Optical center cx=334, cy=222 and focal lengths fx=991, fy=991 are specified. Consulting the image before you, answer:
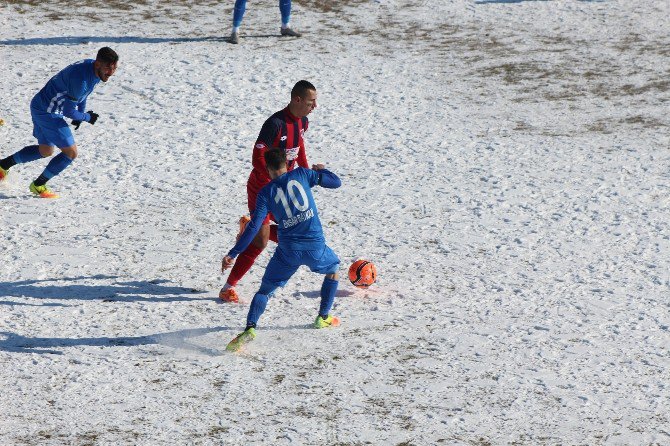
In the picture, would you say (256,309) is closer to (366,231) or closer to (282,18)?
(366,231)

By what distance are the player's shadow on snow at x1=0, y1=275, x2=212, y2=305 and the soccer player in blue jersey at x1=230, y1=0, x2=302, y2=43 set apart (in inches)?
341

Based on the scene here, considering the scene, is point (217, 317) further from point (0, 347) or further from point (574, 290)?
point (574, 290)

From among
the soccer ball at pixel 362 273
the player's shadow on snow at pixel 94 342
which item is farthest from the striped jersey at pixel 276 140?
the player's shadow on snow at pixel 94 342

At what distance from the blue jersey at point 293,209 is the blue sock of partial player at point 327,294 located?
0.40m

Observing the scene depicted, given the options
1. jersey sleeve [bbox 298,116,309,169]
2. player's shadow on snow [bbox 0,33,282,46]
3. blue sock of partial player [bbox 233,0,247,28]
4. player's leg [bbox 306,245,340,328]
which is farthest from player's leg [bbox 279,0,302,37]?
player's leg [bbox 306,245,340,328]

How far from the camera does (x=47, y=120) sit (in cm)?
1112

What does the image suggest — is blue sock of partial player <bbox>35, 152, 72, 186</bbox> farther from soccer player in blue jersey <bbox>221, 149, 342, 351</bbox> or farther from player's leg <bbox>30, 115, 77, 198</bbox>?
soccer player in blue jersey <bbox>221, 149, 342, 351</bbox>

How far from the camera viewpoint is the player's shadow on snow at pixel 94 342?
8.21 metres

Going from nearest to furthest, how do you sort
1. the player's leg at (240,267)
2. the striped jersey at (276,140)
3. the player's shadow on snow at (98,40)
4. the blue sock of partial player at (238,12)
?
the striped jersey at (276,140) → the player's leg at (240,267) → the player's shadow on snow at (98,40) → the blue sock of partial player at (238,12)

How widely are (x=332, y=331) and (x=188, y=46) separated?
9627 millimetres

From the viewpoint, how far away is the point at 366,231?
10984 millimetres

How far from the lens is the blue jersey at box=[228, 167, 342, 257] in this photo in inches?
318

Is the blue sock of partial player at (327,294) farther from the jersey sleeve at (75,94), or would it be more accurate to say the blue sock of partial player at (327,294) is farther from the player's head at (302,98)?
the jersey sleeve at (75,94)

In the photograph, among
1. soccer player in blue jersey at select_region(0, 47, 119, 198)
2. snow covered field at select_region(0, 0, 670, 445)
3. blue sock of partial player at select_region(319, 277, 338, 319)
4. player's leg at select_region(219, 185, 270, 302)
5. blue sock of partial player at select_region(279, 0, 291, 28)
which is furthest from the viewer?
blue sock of partial player at select_region(279, 0, 291, 28)
